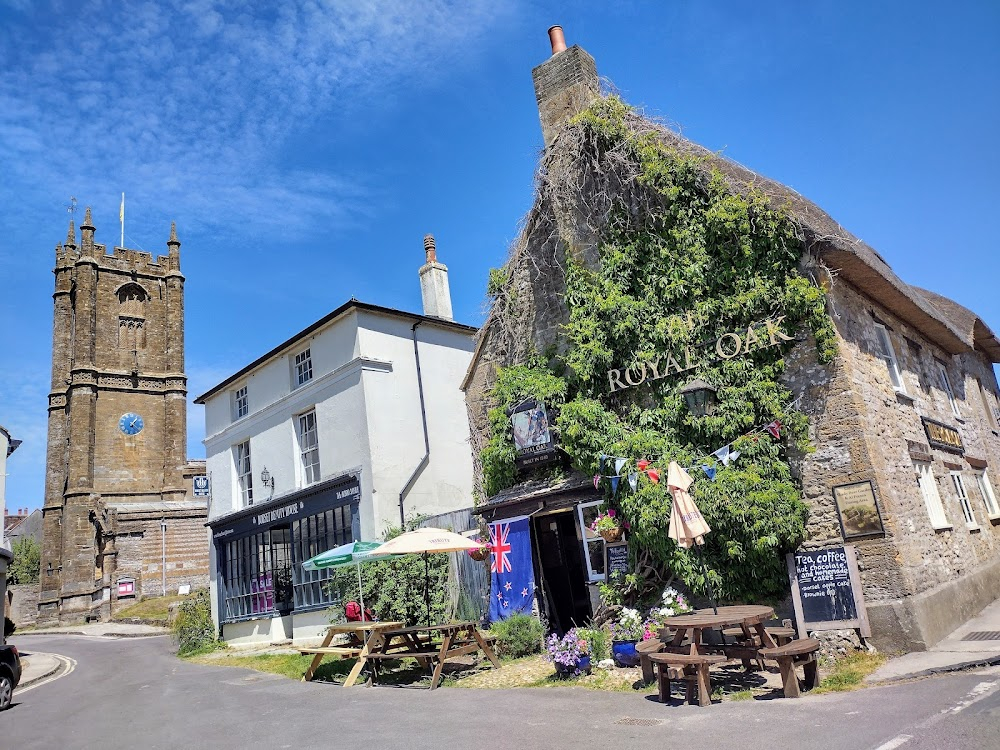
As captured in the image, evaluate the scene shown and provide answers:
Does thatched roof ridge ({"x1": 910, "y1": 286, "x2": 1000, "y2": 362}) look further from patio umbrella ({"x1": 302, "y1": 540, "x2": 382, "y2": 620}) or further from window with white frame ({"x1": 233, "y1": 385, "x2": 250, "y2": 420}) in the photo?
window with white frame ({"x1": 233, "y1": 385, "x2": 250, "y2": 420})

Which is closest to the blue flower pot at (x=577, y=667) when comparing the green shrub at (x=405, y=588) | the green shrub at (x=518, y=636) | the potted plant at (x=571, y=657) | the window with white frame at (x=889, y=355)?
the potted plant at (x=571, y=657)

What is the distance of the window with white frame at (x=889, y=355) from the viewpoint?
37.5ft

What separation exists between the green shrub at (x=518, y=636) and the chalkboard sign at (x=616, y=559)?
166cm

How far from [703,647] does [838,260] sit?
222 inches

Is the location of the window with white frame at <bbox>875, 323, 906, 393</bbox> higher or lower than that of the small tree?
lower

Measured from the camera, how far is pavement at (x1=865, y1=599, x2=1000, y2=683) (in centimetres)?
732

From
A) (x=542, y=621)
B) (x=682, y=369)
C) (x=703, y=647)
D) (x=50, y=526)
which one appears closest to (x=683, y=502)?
(x=703, y=647)

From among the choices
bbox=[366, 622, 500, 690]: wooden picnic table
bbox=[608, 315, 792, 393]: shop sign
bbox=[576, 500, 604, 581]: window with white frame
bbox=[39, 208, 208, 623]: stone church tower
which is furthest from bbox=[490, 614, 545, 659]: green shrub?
bbox=[39, 208, 208, 623]: stone church tower

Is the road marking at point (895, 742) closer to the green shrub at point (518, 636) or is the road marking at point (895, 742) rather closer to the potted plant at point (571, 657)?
the potted plant at point (571, 657)

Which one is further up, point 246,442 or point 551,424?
point 246,442

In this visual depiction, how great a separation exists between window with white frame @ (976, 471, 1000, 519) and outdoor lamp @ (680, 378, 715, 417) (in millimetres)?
7722

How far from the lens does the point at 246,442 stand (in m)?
21.0

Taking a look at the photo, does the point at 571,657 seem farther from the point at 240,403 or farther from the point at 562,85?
the point at 240,403

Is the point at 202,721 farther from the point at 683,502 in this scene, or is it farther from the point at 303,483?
the point at 303,483
